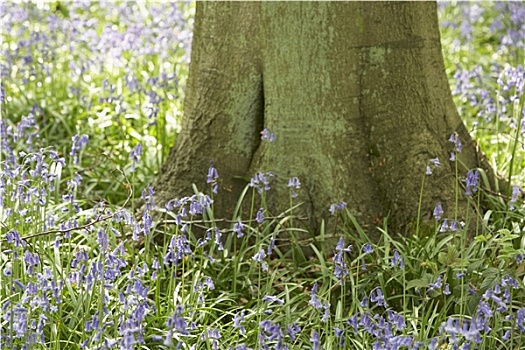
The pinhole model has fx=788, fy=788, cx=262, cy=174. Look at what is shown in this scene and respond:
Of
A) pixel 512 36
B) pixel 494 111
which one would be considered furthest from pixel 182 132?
pixel 512 36

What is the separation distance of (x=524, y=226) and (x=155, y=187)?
6.34 feet

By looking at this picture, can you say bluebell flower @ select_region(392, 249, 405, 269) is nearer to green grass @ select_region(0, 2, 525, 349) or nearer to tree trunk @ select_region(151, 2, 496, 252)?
green grass @ select_region(0, 2, 525, 349)

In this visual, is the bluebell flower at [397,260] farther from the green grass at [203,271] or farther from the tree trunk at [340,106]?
the tree trunk at [340,106]

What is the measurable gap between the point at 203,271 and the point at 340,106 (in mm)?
1068

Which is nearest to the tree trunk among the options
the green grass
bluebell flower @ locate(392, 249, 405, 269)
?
the green grass

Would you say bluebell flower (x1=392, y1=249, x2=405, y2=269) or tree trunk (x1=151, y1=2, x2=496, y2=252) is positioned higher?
tree trunk (x1=151, y1=2, x2=496, y2=252)

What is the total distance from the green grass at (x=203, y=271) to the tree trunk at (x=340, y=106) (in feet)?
0.58

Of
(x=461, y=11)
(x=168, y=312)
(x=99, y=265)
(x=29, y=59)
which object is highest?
(x=461, y=11)

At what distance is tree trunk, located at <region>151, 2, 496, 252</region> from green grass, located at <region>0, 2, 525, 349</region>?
0.58ft

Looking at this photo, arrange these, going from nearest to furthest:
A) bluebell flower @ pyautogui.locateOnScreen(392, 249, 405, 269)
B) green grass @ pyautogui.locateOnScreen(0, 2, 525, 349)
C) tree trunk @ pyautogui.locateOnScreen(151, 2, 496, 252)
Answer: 1. green grass @ pyautogui.locateOnScreen(0, 2, 525, 349)
2. bluebell flower @ pyautogui.locateOnScreen(392, 249, 405, 269)
3. tree trunk @ pyautogui.locateOnScreen(151, 2, 496, 252)

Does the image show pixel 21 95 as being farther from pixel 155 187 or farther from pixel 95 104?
pixel 155 187

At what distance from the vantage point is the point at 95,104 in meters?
6.02

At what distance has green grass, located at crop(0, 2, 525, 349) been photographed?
9.05ft

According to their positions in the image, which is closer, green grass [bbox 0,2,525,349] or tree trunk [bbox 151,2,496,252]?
green grass [bbox 0,2,525,349]
